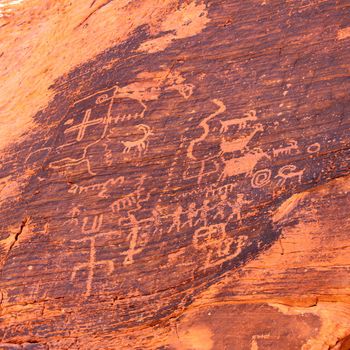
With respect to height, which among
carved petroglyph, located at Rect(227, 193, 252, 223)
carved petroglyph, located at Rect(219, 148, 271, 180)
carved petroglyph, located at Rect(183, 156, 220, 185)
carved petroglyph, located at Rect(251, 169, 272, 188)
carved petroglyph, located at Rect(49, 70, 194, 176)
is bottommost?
carved petroglyph, located at Rect(227, 193, 252, 223)

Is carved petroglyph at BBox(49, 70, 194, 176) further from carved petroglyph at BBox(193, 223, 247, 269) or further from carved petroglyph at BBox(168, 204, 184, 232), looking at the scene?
carved petroglyph at BBox(193, 223, 247, 269)

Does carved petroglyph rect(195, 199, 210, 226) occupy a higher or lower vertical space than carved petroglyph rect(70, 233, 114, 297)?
lower

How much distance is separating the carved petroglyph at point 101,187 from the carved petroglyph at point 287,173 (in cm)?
106

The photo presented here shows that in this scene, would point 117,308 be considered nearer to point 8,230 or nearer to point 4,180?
point 8,230

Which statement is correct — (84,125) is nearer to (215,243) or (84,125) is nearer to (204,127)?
(204,127)

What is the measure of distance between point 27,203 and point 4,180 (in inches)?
12.4

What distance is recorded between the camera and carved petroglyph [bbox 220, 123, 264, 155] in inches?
149

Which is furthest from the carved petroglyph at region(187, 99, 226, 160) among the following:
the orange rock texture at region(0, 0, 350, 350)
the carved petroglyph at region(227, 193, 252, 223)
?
the carved petroglyph at region(227, 193, 252, 223)

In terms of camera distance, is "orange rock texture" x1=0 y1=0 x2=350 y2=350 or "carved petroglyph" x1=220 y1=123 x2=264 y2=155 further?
"carved petroglyph" x1=220 y1=123 x2=264 y2=155

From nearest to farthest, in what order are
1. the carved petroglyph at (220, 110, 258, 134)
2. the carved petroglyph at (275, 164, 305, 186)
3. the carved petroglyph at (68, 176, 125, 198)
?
the carved petroglyph at (275, 164, 305, 186) → the carved petroglyph at (220, 110, 258, 134) → the carved petroglyph at (68, 176, 125, 198)

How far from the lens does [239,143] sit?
3.79 m

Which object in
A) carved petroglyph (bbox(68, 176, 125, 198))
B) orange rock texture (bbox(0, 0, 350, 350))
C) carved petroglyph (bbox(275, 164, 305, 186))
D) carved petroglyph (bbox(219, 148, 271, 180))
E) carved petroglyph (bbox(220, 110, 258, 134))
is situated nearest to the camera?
orange rock texture (bbox(0, 0, 350, 350))

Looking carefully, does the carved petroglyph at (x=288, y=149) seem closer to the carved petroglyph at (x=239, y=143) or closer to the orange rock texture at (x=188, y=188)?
the orange rock texture at (x=188, y=188)

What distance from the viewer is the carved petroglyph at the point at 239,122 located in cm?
382
